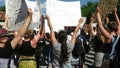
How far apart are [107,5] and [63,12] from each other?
54.5 inches

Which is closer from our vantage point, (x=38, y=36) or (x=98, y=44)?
(x=38, y=36)

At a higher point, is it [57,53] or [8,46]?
[8,46]

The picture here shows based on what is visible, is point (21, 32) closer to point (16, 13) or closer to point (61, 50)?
point (16, 13)

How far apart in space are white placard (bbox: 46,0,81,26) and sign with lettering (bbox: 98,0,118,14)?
821 mm

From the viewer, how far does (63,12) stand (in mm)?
10812

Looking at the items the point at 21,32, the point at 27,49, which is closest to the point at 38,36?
the point at 27,49

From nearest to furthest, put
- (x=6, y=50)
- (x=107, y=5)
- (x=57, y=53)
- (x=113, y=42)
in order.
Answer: (x=6, y=50) < (x=113, y=42) < (x=57, y=53) < (x=107, y=5)

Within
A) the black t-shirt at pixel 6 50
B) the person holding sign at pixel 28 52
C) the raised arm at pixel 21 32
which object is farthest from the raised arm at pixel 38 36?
the black t-shirt at pixel 6 50

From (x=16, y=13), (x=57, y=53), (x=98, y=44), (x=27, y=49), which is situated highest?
(x=16, y=13)

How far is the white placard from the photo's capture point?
10.6m

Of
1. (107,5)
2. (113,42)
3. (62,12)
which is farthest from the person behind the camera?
(107,5)

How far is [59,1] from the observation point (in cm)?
1087

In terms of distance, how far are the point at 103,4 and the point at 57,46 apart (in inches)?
106

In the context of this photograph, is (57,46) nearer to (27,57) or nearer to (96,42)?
(27,57)
